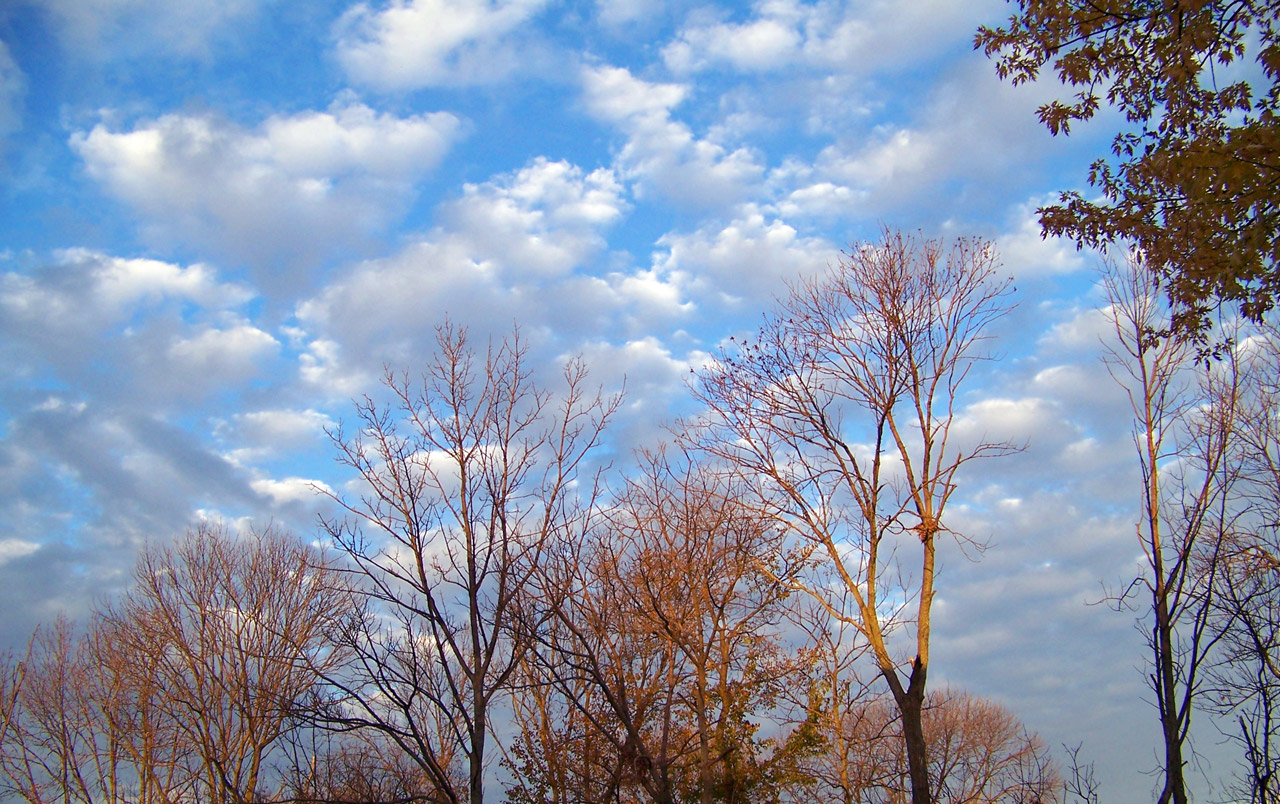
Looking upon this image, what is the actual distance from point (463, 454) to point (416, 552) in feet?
4.26

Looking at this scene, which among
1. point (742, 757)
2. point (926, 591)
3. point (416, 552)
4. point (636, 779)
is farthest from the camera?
point (742, 757)

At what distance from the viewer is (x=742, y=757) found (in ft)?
58.7

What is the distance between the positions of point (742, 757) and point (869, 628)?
8.81m

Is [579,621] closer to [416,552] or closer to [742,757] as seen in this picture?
[416,552]

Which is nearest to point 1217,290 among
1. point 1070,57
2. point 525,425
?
point 1070,57

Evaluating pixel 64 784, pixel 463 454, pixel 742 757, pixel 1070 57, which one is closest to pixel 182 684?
pixel 64 784

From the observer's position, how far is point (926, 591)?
1025 cm

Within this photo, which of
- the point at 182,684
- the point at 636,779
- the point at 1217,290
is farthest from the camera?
the point at 182,684

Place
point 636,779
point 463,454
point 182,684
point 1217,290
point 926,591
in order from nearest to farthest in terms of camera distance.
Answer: point 1217,290
point 636,779
point 463,454
point 926,591
point 182,684

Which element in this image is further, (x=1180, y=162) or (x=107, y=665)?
(x=107, y=665)

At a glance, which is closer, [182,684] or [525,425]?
[525,425]

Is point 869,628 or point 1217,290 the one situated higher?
point 1217,290

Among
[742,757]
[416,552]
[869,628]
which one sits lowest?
[742,757]

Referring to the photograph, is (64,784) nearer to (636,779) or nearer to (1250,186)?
(636,779)
